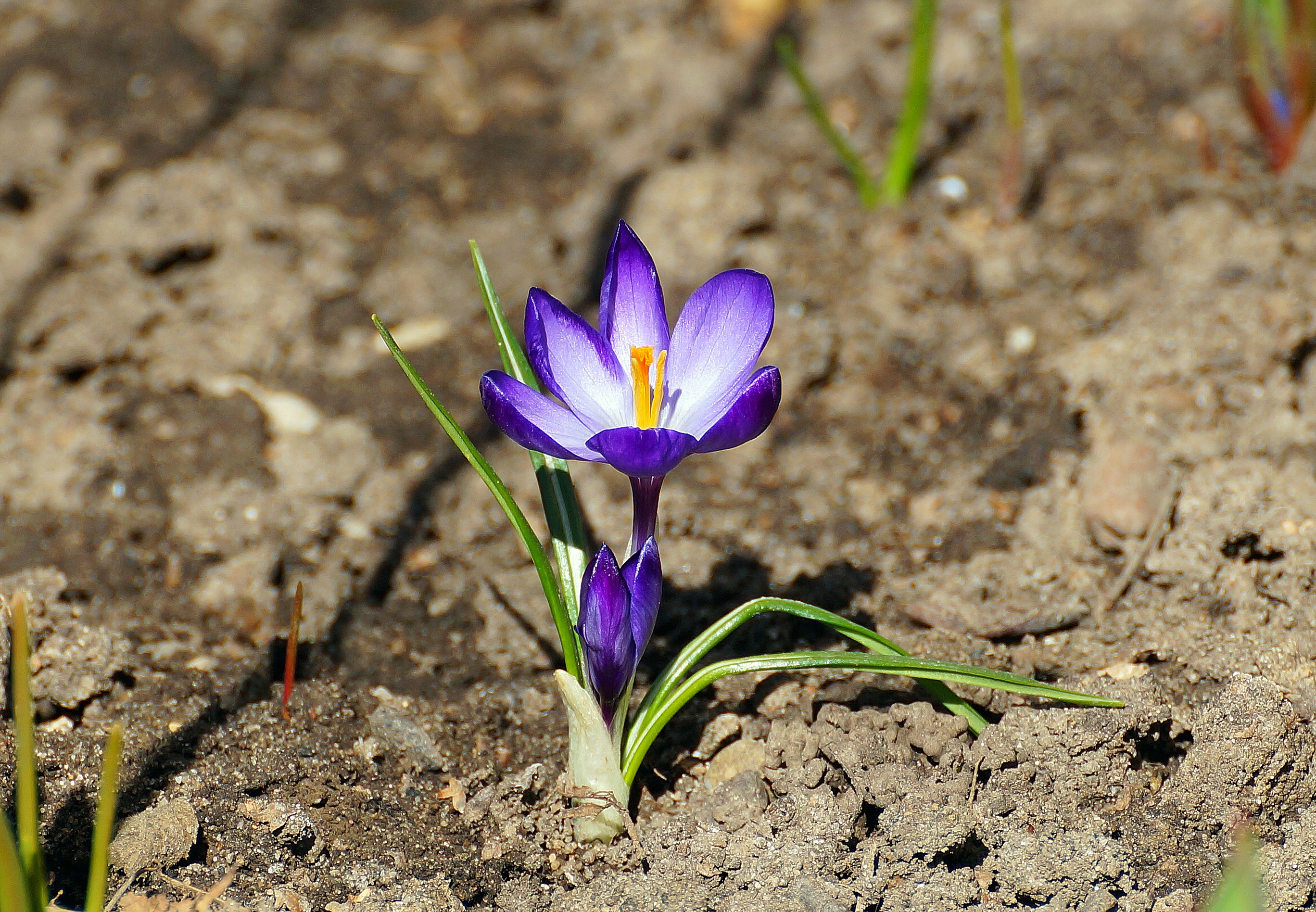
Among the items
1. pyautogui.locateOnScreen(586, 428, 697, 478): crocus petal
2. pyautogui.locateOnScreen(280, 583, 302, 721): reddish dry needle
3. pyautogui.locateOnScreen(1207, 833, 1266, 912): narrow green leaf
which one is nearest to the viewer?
pyautogui.locateOnScreen(1207, 833, 1266, 912): narrow green leaf

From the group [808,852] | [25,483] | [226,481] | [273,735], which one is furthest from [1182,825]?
[25,483]

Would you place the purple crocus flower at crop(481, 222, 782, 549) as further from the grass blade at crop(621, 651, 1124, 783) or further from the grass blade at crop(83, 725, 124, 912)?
the grass blade at crop(83, 725, 124, 912)

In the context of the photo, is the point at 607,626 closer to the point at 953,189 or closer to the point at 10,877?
the point at 10,877

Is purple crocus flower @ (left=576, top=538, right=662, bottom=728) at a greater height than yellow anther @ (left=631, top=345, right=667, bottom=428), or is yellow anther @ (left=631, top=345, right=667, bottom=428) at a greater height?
Answer: yellow anther @ (left=631, top=345, right=667, bottom=428)

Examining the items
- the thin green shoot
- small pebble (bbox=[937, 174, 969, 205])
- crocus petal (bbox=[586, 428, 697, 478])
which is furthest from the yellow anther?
small pebble (bbox=[937, 174, 969, 205])

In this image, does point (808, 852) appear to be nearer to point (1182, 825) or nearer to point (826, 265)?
point (1182, 825)

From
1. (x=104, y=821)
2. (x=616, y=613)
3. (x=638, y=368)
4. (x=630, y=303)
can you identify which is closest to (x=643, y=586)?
(x=616, y=613)

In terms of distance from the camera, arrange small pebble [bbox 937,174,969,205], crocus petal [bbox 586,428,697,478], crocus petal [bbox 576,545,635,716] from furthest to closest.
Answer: small pebble [bbox 937,174,969,205], crocus petal [bbox 576,545,635,716], crocus petal [bbox 586,428,697,478]
